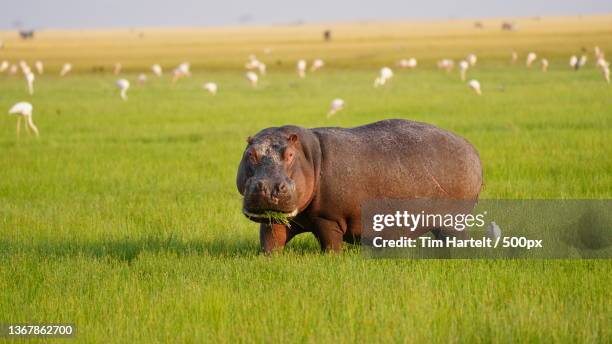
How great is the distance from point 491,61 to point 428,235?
49297 millimetres

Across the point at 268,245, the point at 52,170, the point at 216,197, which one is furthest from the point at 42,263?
the point at 52,170

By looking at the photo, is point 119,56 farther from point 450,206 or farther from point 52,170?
point 450,206

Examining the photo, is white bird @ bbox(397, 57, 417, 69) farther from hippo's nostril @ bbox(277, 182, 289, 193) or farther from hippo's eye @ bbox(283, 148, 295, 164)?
hippo's nostril @ bbox(277, 182, 289, 193)

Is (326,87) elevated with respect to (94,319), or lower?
lower

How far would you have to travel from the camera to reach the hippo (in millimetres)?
7695

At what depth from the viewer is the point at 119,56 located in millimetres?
77500

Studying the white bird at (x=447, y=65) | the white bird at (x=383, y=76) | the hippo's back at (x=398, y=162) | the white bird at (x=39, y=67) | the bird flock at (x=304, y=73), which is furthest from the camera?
the white bird at (x=39, y=67)

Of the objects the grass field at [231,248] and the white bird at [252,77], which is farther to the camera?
the white bird at [252,77]

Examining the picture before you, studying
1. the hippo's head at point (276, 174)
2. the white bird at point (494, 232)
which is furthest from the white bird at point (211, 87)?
the hippo's head at point (276, 174)

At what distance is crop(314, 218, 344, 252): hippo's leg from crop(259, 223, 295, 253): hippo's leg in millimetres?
294

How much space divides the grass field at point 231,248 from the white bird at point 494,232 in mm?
957

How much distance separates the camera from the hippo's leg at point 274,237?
8547 millimetres

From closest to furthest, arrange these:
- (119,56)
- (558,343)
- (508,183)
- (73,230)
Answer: (558,343)
(73,230)
(508,183)
(119,56)

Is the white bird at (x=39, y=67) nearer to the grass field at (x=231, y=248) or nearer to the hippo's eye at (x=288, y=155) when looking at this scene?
the grass field at (x=231, y=248)
